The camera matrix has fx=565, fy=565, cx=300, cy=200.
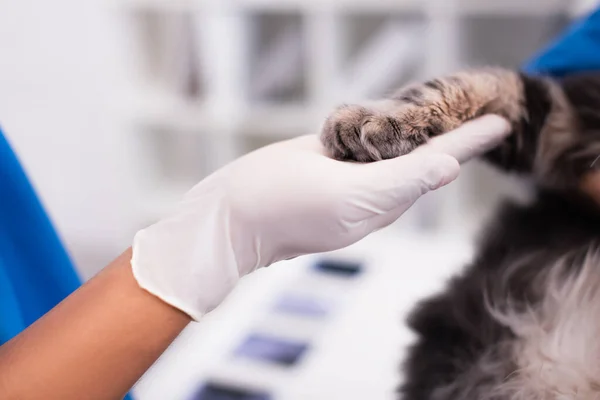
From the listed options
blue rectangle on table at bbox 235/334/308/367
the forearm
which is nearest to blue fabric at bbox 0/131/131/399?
the forearm

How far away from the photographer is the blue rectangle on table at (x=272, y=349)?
1.13m

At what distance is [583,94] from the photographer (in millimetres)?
863

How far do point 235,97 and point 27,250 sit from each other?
1.46m

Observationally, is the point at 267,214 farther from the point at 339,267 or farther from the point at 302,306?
the point at 339,267

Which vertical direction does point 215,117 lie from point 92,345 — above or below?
below

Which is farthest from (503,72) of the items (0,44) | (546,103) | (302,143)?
(0,44)

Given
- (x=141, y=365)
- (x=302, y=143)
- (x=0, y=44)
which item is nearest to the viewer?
(x=141, y=365)

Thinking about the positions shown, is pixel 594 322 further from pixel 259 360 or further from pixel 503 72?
pixel 259 360

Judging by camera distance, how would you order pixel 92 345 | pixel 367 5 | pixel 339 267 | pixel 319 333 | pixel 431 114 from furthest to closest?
pixel 367 5, pixel 339 267, pixel 319 333, pixel 431 114, pixel 92 345

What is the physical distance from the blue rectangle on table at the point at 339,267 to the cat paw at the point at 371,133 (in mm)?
758

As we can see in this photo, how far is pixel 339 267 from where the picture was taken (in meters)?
1.47

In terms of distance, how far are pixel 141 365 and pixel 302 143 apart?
32cm

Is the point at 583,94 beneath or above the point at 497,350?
above

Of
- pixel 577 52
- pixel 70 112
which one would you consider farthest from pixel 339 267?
pixel 70 112
